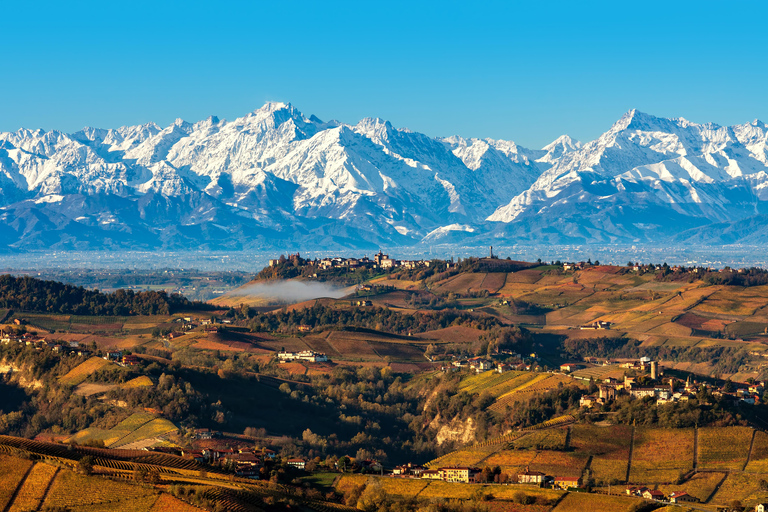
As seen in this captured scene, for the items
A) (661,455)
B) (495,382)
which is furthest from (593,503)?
(495,382)

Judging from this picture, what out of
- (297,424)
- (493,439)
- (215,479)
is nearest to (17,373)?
(297,424)

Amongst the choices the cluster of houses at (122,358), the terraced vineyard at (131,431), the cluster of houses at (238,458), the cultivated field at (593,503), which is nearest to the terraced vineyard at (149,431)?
the terraced vineyard at (131,431)

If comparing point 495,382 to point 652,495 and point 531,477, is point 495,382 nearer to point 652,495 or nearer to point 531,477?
point 531,477

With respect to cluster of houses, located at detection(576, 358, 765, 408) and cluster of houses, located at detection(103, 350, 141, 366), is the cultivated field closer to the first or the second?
cluster of houses, located at detection(576, 358, 765, 408)

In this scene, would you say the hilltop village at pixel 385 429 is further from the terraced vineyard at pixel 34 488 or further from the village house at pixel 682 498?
the terraced vineyard at pixel 34 488

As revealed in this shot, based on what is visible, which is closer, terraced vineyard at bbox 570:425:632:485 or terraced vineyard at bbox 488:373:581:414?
terraced vineyard at bbox 570:425:632:485

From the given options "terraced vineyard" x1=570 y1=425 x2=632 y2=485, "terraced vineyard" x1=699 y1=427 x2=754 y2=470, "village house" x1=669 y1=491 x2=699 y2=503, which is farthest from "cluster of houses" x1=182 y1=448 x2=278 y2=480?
"terraced vineyard" x1=699 y1=427 x2=754 y2=470

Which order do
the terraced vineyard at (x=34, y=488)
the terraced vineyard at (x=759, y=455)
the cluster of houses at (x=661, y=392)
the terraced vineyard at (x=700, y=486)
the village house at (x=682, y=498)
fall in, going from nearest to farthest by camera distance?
1. the terraced vineyard at (x=34, y=488)
2. the village house at (x=682, y=498)
3. the terraced vineyard at (x=700, y=486)
4. the terraced vineyard at (x=759, y=455)
5. the cluster of houses at (x=661, y=392)

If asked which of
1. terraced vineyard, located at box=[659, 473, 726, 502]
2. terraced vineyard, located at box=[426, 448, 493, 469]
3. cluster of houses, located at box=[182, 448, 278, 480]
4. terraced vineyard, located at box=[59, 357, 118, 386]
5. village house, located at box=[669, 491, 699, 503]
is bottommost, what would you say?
terraced vineyard, located at box=[426, 448, 493, 469]

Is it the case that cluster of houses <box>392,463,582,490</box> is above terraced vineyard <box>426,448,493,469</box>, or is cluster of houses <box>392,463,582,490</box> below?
above

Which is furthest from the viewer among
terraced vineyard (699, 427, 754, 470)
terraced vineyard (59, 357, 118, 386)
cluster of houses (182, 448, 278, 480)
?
terraced vineyard (59, 357, 118, 386)
